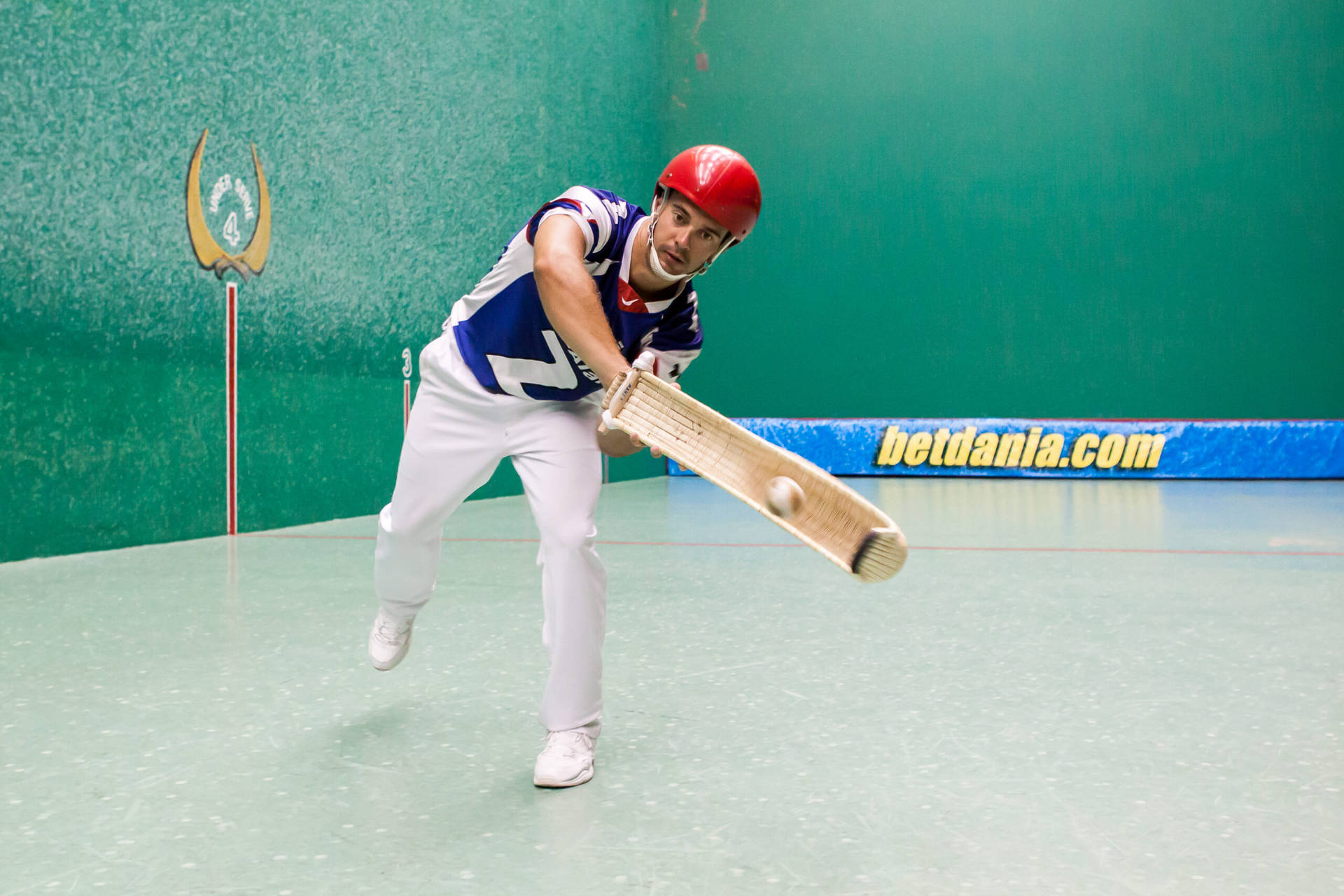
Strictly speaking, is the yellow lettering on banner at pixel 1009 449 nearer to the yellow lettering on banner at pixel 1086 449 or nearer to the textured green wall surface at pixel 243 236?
the yellow lettering on banner at pixel 1086 449

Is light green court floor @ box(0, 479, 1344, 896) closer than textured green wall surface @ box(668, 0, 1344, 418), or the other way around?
light green court floor @ box(0, 479, 1344, 896)

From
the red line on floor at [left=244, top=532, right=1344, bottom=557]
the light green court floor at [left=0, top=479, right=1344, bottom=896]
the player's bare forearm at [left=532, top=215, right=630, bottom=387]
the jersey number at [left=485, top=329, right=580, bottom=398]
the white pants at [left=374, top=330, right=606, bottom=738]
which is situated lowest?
A: the red line on floor at [left=244, top=532, right=1344, bottom=557]

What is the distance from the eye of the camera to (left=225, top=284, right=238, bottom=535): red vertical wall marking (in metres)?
4.61

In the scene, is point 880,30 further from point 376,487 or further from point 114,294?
point 114,294

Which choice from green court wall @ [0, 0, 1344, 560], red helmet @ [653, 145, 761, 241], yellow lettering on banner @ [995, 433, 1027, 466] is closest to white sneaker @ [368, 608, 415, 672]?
red helmet @ [653, 145, 761, 241]

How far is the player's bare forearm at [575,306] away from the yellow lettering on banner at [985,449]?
8206 mm

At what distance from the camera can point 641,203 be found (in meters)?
9.20

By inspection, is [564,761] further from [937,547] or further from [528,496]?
[937,547]

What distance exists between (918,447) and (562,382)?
7.95m

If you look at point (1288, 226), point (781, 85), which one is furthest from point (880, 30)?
point (1288, 226)

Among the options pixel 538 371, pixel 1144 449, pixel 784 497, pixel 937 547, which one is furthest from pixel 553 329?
pixel 1144 449

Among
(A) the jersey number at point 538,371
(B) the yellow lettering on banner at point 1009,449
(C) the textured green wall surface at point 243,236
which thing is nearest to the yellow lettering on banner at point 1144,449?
(B) the yellow lettering on banner at point 1009,449

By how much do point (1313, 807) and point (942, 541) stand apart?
3.14 m

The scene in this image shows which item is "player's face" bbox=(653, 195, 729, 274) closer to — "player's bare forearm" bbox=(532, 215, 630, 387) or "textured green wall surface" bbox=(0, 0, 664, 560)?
"player's bare forearm" bbox=(532, 215, 630, 387)
